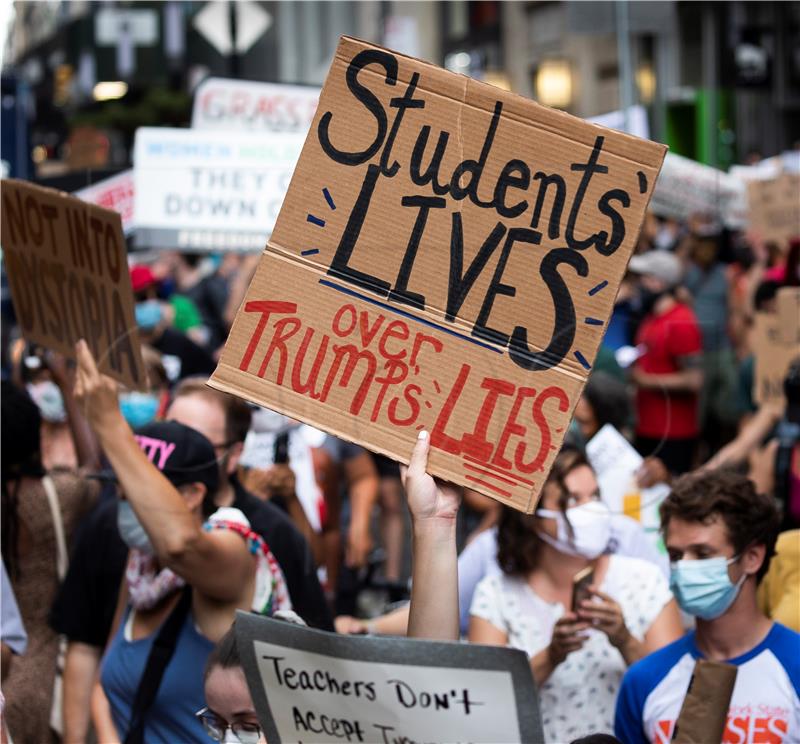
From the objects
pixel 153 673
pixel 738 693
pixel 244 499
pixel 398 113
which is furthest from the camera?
pixel 244 499

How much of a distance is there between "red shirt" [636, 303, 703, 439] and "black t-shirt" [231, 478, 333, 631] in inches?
169

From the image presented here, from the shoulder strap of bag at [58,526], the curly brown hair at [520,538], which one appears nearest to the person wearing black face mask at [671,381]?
the curly brown hair at [520,538]

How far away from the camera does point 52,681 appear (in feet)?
14.2

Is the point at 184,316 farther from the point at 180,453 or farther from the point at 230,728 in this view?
the point at 230,728

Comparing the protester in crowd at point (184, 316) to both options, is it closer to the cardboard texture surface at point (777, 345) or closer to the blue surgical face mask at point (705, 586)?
the cardboard texture surface at point (777, 345)

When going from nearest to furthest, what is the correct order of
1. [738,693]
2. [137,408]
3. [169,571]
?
[738,693], [169,571], [137,408]

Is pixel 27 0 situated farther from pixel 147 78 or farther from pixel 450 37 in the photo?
pixel 450 37

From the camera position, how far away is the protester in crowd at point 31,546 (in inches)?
167

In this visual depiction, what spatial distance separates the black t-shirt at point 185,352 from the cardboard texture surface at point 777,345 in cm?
283

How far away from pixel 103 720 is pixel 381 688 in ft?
4.90

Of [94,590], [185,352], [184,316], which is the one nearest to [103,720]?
[94,590]

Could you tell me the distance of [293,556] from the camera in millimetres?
3965

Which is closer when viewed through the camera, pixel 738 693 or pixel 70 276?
pixel 738 693

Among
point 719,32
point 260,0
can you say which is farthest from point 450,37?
point 719,32
